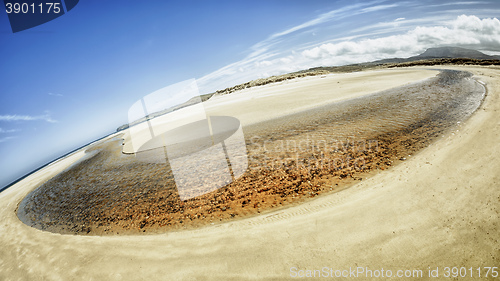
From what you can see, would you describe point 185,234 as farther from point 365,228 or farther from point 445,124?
point 445,124

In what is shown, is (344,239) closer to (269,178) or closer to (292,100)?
(269,178)

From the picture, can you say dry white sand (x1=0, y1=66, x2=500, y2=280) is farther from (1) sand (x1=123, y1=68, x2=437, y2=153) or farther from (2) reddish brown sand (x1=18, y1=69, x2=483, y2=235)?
(1) sand (x1=123, y1=68, x2=437, y2=153)

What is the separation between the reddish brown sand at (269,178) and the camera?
7039 millimetres

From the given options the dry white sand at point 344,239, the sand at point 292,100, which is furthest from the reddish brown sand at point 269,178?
the sand at point 292,100

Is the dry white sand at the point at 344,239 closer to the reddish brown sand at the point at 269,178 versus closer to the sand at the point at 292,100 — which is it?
the reddish brown sand at the point at 269,178

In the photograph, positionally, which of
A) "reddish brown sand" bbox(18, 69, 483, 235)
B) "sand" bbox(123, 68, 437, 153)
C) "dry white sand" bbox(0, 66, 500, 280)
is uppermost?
"sand" bbox(123, 68, 437, 153)

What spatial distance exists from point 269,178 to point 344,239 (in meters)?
4.07

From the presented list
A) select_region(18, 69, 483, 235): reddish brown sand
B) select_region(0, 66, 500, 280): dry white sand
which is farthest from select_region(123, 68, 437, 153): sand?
select_region(0, 66, 500, 280): dry white sand

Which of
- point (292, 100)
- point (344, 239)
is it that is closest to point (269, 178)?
point (344, 239)

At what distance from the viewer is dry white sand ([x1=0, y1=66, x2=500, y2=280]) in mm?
4090

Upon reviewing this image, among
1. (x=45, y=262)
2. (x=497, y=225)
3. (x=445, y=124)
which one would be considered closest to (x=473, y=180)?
(x=497, y=225)

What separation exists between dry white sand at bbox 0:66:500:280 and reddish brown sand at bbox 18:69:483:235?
2.31ft

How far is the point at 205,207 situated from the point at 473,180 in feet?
28.2

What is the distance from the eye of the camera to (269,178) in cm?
831
